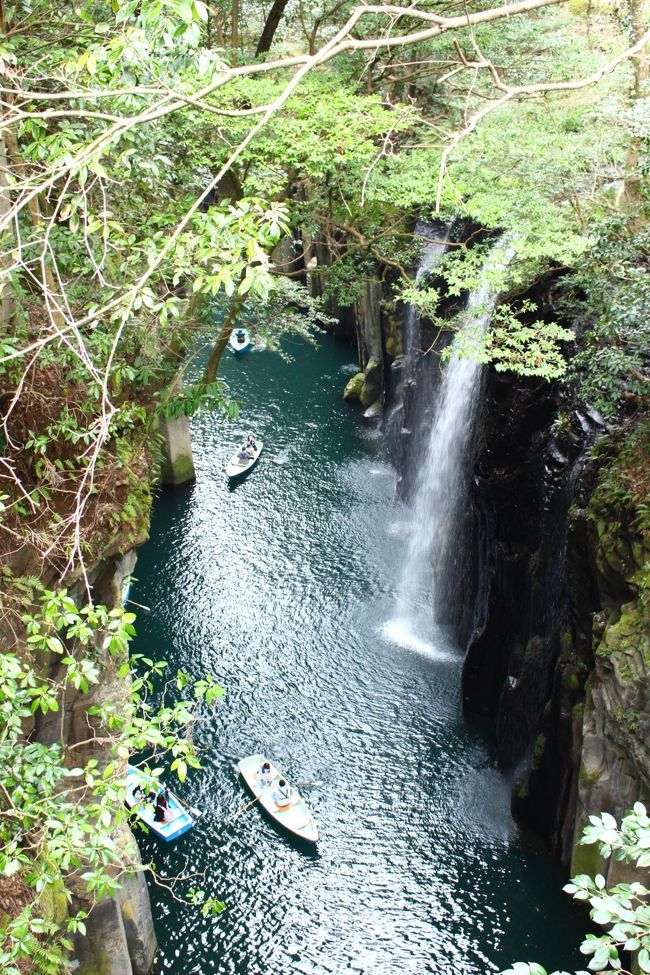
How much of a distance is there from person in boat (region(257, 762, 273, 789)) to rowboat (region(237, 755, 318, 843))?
0.05 meters

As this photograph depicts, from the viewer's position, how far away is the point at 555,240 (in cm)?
1345

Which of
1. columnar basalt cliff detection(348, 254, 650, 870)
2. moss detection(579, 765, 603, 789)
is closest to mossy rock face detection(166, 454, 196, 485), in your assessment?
columnar basalt cliff detection(348, 254, 650, 870)

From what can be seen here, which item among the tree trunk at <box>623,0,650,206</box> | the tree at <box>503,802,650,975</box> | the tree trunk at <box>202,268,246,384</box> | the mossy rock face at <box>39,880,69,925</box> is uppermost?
the tree trunk at <box>623,0,650,206</box>

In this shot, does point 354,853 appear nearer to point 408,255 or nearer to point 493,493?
point 493,493

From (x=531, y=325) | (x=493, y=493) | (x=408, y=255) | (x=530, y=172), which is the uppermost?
(x=530, y=172)

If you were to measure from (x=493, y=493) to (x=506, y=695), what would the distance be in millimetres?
4053

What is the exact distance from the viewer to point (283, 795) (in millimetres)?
14648

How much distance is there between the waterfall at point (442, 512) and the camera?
63.5 ft

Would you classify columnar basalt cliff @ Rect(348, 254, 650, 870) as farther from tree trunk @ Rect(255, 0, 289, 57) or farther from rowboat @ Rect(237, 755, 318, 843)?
tree trunk @ Rect(255, 0, 289, 57)

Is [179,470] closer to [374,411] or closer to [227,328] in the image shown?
[374,411]

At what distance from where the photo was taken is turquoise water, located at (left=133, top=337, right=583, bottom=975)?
500 inches

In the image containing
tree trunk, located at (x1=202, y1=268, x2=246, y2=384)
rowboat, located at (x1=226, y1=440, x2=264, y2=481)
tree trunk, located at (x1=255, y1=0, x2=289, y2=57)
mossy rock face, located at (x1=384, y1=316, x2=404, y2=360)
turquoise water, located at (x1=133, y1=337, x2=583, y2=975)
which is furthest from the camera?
mossy rock face, located at (x1=384, y1=316, x2=404, y2=360)

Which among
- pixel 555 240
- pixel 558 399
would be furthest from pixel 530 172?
pixel 558 399

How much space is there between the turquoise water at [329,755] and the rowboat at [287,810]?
0.29 metres
